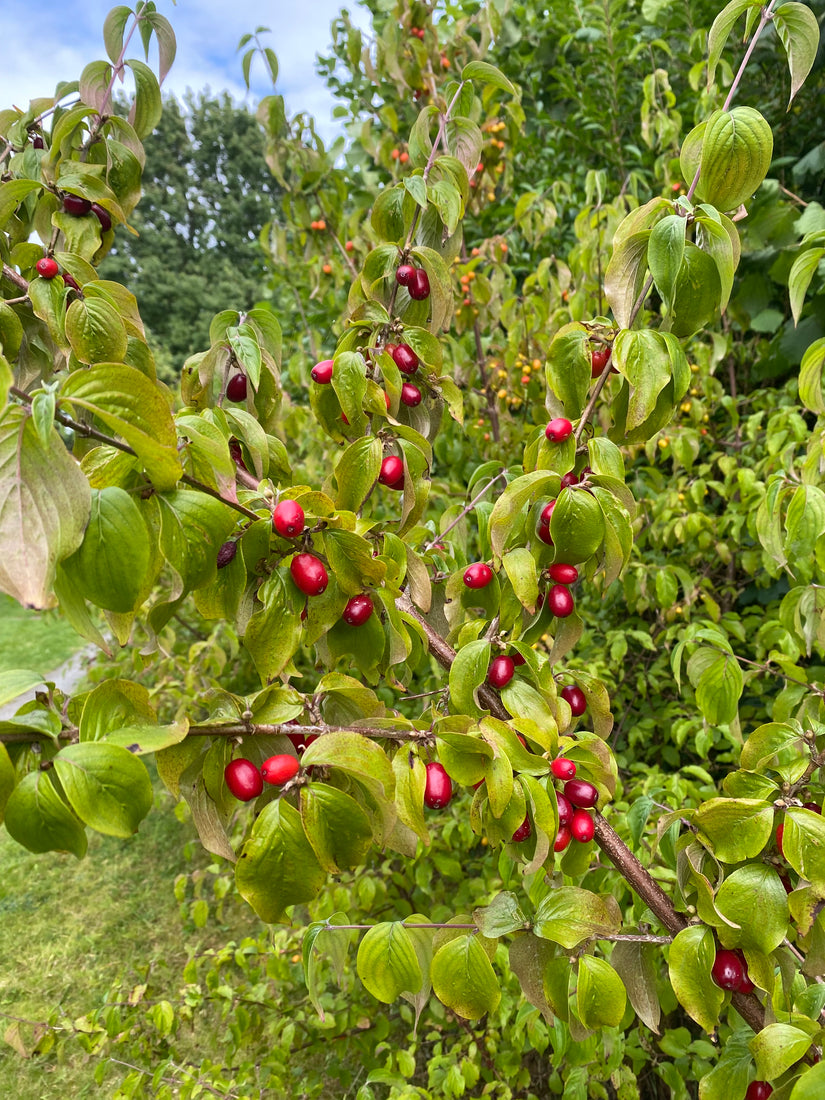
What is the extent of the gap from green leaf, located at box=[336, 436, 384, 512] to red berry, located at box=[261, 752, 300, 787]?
1.48 feet

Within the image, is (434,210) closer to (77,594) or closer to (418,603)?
(418,603)

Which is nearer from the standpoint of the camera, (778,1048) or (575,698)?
(778,1048)

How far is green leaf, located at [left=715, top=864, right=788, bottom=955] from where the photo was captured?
848mm

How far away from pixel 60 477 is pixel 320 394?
729mm

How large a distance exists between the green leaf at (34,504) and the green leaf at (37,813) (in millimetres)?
170

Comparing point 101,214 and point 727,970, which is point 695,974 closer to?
point 727,970

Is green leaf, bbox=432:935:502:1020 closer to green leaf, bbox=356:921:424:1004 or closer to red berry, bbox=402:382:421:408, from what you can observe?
green leaf, bbox=356:921:424:1004

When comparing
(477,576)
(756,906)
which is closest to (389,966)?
(756,906)

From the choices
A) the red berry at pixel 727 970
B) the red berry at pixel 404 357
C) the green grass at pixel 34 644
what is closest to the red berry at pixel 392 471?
the red berry at pixel 404 357

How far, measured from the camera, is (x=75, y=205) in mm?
1197

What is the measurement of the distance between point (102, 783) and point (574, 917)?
666 mm

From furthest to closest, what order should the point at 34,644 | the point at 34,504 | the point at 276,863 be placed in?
1. the point at 34,644
2. the point at 276,863
3. the point at 34,504

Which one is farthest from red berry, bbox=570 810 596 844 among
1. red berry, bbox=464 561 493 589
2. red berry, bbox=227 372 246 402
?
red berry, bbox=227 372 246 402

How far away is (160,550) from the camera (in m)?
0.69
